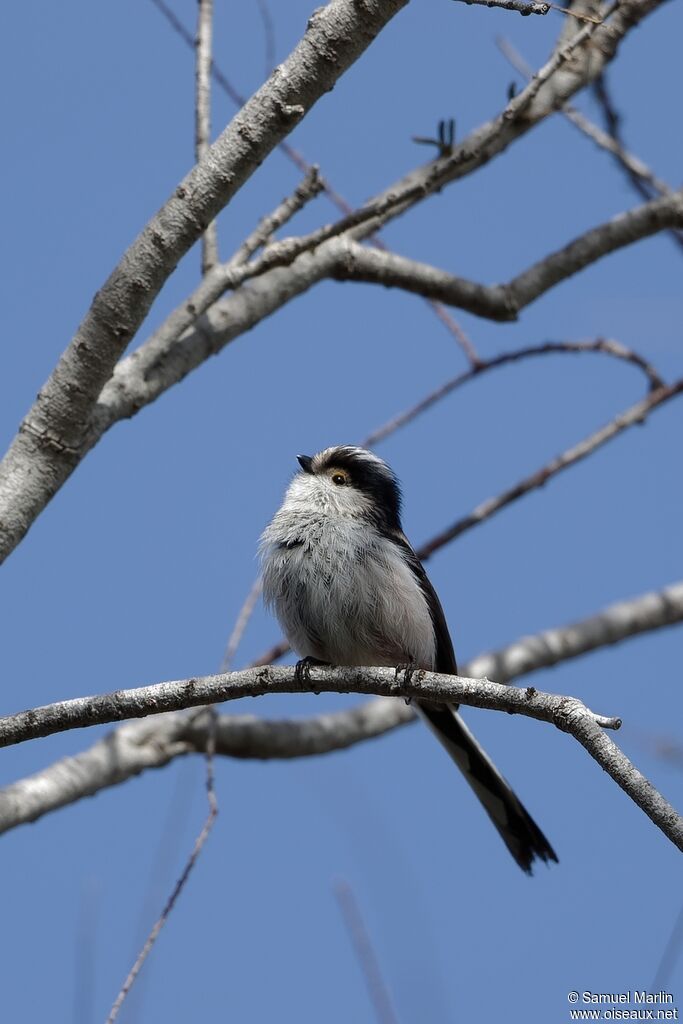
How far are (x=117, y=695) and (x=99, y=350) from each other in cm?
126

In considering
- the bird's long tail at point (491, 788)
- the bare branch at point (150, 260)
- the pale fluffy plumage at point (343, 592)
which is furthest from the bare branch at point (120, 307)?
the bird's long tail at point (491, 788)

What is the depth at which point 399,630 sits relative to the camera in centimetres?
470

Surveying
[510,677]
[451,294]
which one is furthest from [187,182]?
[510,677]

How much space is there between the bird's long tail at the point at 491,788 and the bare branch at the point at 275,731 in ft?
2.39

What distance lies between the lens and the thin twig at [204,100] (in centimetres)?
479

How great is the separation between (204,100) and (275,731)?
2896mm

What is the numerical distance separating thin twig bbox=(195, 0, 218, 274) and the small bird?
3.75 ft

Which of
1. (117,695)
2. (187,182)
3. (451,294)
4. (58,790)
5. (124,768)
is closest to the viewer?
(117,695)

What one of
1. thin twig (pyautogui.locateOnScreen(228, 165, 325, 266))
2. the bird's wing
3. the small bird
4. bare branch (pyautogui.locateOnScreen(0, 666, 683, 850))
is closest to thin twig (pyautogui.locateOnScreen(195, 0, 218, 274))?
thin twig (pyautogui.locateOnScreen(228, 165, 325, 266))

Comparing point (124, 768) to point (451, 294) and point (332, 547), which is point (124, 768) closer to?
point (332, 547)

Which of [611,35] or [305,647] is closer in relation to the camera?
[305,647]

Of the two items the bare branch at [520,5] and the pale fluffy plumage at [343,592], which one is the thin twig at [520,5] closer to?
the bare branch at [520,5]

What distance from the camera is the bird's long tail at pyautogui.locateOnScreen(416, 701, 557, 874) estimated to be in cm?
482

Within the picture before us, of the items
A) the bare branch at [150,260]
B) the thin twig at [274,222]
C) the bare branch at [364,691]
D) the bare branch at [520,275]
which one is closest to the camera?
the bare branch at [364,691]
